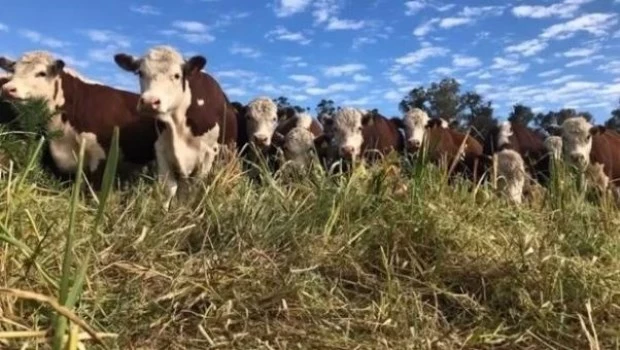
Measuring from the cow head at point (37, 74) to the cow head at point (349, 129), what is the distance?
134 inches

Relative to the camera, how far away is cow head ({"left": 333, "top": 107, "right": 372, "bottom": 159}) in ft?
32.6

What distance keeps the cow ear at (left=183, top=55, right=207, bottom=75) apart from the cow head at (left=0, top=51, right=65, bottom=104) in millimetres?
1340

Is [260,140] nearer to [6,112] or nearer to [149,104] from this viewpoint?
[149,104]

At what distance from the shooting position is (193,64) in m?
8.30

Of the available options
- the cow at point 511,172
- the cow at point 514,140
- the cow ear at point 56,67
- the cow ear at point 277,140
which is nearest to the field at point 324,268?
the cow at point 511,172

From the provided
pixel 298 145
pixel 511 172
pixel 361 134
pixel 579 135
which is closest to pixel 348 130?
pixel 361 134

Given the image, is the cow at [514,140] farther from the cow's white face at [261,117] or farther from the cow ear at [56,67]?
the cow ear at [56,67]

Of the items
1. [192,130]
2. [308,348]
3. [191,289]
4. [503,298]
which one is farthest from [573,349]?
[192,130]

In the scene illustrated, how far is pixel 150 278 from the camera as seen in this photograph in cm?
366

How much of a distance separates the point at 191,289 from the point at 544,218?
229 cm

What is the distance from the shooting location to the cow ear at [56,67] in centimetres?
837

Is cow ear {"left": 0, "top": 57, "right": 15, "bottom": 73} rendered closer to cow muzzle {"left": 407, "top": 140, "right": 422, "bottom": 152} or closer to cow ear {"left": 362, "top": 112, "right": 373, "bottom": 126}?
cow ear {"left": 362, "top": 112, "right": 373, "bottom": 126}

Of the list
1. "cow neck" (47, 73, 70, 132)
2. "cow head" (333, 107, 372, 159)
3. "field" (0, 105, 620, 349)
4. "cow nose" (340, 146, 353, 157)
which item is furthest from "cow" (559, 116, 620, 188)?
"field" (0, 105, 620, 349)

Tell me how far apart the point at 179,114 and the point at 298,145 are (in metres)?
2.16
